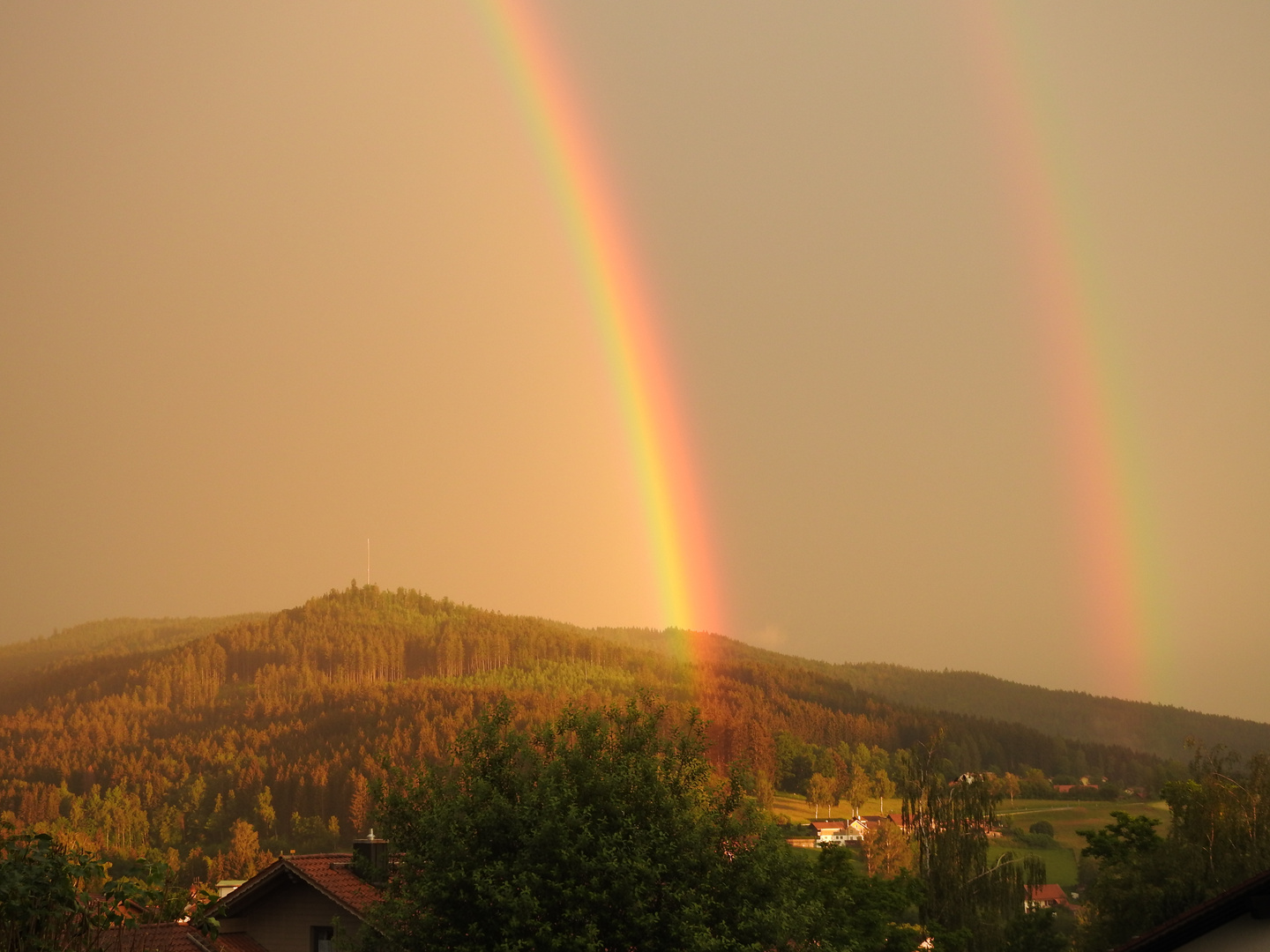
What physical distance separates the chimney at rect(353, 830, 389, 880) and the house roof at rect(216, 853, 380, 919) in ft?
1.81

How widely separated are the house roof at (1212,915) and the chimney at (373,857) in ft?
46.6

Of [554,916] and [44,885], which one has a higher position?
[44,885]

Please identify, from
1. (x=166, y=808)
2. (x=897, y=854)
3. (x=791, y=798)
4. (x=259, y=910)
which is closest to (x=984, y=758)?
(x=791, y=798)

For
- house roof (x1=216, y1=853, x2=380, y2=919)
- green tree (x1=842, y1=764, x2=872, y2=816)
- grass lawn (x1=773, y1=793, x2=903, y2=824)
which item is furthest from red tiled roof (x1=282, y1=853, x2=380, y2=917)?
green tree (x1=842, y1=764, x2=872, y2=816)

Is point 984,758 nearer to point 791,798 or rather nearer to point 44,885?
point 791,798

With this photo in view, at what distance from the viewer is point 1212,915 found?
14.9m

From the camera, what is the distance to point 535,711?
170 meters

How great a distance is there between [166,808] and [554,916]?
19308cm

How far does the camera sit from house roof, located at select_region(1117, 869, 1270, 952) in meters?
14.6

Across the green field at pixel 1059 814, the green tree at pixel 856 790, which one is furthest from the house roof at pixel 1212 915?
the green tree at pixel 856 790

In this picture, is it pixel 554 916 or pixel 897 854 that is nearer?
pixel 554 916

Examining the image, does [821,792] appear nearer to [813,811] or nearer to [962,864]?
[813,811]

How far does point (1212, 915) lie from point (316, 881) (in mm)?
24996

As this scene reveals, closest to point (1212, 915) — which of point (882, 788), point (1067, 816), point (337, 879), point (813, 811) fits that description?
point (337, 879)
